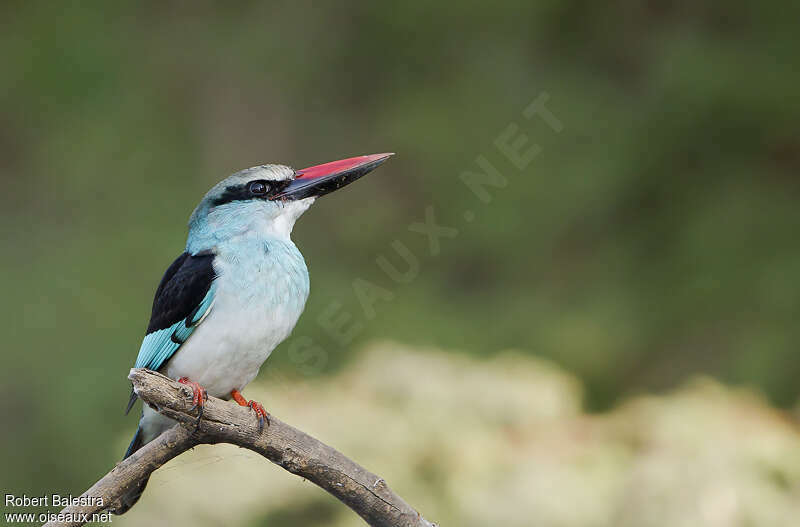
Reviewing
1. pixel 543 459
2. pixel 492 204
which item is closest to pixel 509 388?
pixel 543 459

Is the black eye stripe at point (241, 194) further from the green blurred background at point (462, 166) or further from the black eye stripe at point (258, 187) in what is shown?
the green blurred background at point (462, 166)

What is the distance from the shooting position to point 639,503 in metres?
2.81

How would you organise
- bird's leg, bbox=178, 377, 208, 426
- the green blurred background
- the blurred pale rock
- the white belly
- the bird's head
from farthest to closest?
the green blurred background < the blurred pale rock < the bird's head < the white belly < bird's leg, bbox=178, 377, 208, 426

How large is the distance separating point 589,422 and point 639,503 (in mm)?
501

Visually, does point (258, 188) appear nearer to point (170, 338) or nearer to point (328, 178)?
point (328, 178)

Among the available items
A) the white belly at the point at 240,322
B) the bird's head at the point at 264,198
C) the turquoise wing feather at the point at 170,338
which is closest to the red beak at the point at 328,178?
the bird's head at the point at 264,198

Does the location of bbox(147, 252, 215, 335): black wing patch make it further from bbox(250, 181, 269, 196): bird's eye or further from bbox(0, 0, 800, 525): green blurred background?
bbox(0, 0, 800, 525): green blurred background

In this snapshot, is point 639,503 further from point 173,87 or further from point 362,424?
point 173,87

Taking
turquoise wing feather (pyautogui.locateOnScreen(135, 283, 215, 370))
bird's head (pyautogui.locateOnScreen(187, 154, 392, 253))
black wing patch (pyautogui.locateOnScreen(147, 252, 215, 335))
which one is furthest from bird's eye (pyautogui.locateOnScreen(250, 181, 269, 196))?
turquoise wing feather (pyautogui.locateOnScreen(135, 283, 215, 370))

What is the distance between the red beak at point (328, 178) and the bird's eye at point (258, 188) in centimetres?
3

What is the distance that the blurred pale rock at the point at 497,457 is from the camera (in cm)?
271

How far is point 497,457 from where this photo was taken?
2.96 metres

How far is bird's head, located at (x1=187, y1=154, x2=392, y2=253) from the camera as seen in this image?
7.30 feet

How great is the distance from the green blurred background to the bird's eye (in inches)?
69.2
